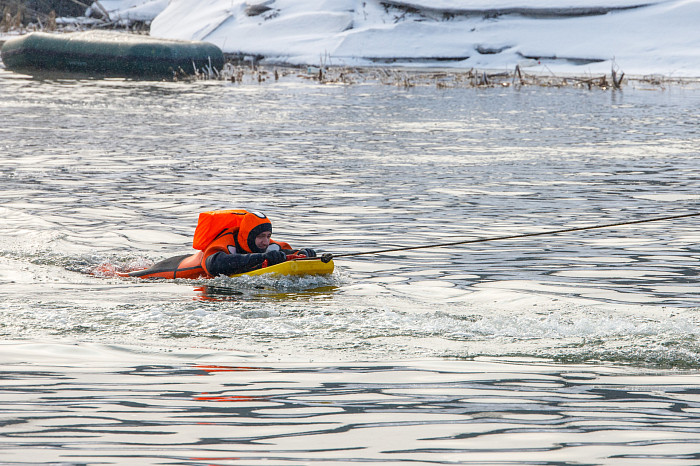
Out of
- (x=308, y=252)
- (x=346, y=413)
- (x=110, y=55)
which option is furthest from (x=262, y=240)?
(x=110, y=55)

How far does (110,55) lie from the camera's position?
112ft

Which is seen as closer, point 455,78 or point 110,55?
point 455,78

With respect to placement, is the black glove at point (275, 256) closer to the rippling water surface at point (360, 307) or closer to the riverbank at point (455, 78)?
the rippling water surface at point (360, 307)

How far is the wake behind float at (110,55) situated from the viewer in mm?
33562

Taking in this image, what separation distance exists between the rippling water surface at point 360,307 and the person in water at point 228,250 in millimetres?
170

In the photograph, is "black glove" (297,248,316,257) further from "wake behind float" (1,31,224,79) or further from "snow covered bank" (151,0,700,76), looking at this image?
"snow covered bank" (151,0,700,76)

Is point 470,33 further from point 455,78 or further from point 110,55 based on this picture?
point 110,55

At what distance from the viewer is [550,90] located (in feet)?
93.1

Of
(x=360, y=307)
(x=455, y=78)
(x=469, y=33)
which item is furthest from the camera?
(x=469, y=33)

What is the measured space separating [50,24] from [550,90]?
31.1 metres

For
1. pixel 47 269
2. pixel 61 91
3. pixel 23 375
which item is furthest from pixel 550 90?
pixel 23 375

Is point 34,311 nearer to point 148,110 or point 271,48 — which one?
point 148,110

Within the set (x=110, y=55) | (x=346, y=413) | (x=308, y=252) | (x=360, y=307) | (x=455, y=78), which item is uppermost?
(x=110, y=55)

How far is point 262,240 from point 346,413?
4058 millimetres
